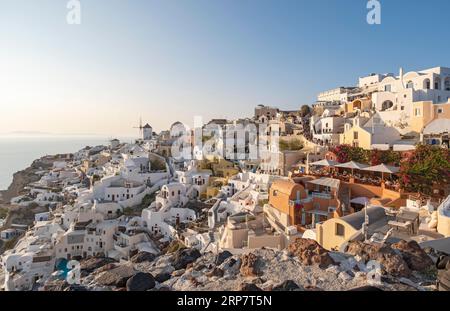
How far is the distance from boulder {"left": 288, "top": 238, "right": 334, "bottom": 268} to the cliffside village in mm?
258

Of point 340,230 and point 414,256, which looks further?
point 340,230

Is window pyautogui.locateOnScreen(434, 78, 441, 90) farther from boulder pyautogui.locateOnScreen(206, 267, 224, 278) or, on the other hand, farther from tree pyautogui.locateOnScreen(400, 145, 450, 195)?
boulder pyautogui.locateOnScreen(206, 267, 224, 278)

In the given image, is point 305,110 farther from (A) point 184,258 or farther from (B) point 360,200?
(A) point 184,258

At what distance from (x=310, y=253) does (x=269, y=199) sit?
9171mm

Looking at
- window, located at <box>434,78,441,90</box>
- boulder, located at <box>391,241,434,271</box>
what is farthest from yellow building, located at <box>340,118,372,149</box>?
boulder, located at <box>391,241,434,271</box>

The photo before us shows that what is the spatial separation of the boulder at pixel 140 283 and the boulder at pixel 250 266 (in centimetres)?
248

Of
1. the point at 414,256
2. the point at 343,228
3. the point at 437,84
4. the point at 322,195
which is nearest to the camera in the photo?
the point at 414,256

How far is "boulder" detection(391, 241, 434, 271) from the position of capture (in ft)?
22.5

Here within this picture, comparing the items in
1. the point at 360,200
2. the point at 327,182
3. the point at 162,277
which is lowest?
the point at 162,277

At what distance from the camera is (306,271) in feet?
23.4

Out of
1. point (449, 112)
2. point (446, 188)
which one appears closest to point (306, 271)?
point (446, 188)

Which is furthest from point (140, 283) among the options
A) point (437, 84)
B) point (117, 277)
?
point (437, 84)

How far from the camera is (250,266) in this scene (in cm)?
756
